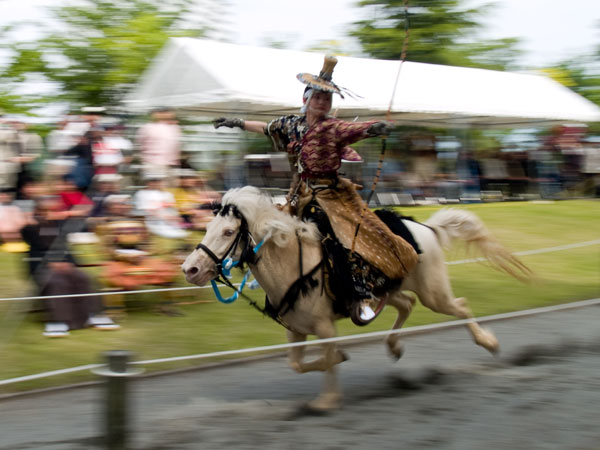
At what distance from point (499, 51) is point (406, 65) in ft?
59.5

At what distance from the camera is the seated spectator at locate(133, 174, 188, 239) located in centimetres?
816

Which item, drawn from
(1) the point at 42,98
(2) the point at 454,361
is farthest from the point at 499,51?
(2) the point at 454,361

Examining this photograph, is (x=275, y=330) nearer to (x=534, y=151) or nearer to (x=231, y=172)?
(x=231, y=172)

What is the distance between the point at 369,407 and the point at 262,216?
4.91 feet

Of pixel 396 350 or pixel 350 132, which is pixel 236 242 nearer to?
pixel 350 132

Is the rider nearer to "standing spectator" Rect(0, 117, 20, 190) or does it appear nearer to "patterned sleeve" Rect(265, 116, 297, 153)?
"patterned sleeve" Rect(265, 116, 297, 153)

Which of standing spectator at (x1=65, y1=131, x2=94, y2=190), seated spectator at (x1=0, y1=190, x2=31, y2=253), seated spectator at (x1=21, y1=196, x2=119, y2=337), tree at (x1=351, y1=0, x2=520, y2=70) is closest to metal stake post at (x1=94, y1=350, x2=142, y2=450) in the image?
seated spectator at (x1=21, y1=196, x2=119, y2=337)

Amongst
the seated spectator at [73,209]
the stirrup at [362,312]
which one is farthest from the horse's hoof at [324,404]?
the seated spectator at [73,209]

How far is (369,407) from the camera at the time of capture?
5285 mm

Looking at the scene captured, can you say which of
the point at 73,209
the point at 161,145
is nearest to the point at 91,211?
the point at 73,209

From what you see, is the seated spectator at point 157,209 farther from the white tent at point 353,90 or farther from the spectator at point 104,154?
the white tent at point 353,90

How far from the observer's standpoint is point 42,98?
17625mm

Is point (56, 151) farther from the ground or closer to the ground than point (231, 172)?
farther from the ground

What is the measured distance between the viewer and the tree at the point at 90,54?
690 inches
